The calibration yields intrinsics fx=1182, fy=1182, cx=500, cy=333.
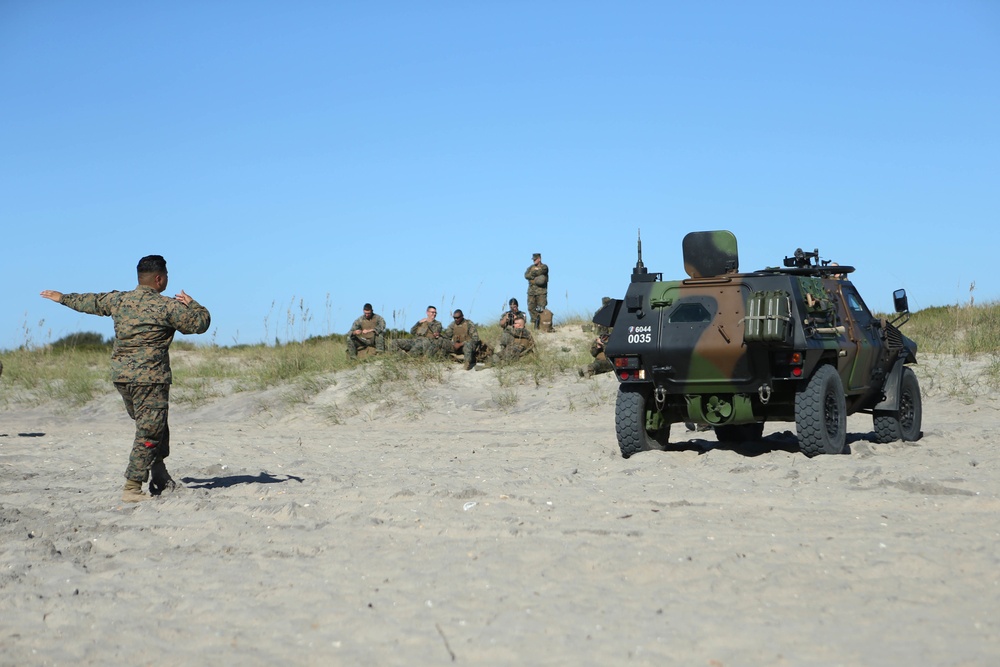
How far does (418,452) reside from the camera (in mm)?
12938

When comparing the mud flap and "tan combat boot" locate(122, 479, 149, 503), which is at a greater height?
the mud flap

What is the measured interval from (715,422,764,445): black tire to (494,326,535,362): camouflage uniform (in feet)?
24.8

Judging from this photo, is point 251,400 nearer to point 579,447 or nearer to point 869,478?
point 579,447

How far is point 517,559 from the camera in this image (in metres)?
6.55

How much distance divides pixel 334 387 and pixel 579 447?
24.6 ft

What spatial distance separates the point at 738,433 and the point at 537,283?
14.5 metres

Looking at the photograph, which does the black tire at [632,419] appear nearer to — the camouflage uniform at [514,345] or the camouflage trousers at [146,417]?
the camouflage trousers at [146,417]

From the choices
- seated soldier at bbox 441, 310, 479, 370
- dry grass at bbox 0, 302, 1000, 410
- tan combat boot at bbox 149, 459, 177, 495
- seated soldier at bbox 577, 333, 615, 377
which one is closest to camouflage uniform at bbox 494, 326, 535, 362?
dry grass at bbox 0, 302, 1000, 410

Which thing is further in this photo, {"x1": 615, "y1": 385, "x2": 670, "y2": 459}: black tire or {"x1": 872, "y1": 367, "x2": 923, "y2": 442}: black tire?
{"x1": 872, "y1": 367, "x2": 923, "y2": 442}: black tire

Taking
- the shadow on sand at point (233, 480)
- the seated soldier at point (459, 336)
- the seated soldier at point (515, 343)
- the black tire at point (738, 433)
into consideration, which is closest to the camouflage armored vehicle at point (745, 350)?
the black tire at point (738, 433)

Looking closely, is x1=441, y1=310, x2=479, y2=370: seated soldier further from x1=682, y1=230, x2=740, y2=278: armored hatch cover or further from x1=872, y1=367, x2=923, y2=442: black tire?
x1=872, y1=367, x2=923, y2=442: black tire

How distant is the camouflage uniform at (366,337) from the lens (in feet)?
68.7

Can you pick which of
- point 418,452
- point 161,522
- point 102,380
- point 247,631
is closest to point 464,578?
point 247,631

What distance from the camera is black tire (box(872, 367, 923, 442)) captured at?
1206 centimetres
